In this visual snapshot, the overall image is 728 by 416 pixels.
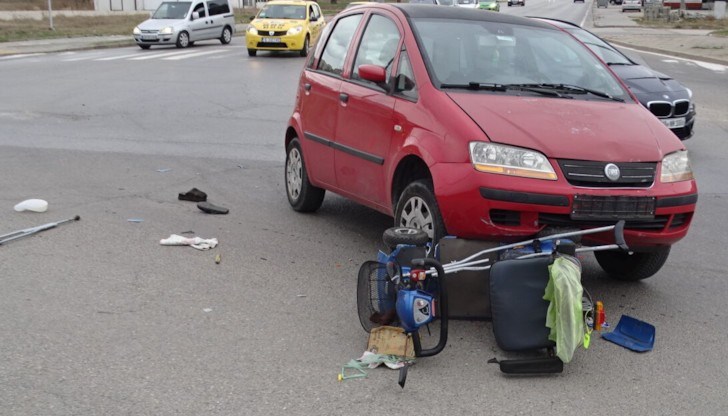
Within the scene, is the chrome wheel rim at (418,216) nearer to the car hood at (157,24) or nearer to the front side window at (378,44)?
the front side window at (378,44)

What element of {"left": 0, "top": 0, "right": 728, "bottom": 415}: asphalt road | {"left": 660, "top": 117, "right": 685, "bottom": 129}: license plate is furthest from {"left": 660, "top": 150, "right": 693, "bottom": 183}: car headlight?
{"left": 660, "top": 117, "right": 685, "bottom": 129}: license plate

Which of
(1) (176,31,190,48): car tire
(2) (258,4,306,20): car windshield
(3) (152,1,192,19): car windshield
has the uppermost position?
(2) (258,4,306,20): car windshield

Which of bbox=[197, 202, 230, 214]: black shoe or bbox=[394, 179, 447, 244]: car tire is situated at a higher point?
bbox=[394, 179, 447, 244]: car tire

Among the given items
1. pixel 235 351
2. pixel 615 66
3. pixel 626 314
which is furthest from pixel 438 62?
pixel 615 66

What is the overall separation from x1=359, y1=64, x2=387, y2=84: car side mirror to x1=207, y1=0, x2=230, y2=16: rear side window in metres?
29.7

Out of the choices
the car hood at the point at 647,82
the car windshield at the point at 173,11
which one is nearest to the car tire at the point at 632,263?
the car hood at the point at 647,82

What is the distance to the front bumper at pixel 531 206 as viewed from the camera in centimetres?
562

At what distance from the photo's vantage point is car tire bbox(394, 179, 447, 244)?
5.96 m

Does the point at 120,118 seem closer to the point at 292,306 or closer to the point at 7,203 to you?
the point at 7,203

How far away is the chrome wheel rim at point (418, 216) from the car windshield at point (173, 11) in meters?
29.2

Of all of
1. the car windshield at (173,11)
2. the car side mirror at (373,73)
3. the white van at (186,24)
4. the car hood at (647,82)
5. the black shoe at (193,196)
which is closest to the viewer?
the car side mirror at (373,73)

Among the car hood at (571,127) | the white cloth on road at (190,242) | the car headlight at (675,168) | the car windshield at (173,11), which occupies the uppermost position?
the car hood at (571,127)

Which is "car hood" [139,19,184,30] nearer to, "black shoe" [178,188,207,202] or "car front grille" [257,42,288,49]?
"car front grille" [257,42,288,49]

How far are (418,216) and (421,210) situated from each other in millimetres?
47
